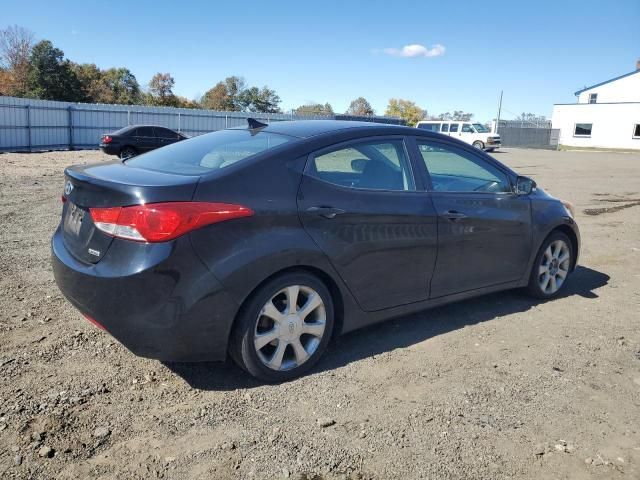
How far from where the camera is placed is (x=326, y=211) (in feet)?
11.2

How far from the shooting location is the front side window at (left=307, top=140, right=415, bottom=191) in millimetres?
3574

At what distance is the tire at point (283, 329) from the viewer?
3.17 meters

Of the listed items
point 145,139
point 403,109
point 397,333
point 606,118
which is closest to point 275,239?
point 397,333

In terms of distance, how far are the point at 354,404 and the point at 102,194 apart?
1.89 meters

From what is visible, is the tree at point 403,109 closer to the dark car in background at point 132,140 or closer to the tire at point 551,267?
the dark car in background at point 132,140

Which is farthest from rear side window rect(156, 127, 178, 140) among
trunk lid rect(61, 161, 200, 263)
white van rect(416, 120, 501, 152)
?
trunk lid rect(61, 161, 200, 263)

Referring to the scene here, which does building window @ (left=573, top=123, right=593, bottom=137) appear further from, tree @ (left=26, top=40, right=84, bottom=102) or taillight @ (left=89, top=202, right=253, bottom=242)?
taillight @ (left=89, top=202, right=253, bottom=242)

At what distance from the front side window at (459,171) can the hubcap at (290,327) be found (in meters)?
1.41

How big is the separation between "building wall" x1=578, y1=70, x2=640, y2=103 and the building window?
7.90 m

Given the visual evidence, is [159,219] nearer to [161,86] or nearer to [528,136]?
[528,136]

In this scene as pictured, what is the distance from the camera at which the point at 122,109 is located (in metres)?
29.8

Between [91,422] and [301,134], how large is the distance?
7.10 feet

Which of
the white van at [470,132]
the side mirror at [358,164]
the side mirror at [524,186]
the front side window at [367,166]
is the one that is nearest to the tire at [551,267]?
the side mirror at [524,186]

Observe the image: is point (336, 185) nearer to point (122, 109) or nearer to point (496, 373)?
point (496, 373)
